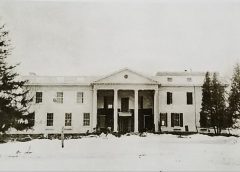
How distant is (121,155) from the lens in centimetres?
798

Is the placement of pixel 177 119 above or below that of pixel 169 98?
below

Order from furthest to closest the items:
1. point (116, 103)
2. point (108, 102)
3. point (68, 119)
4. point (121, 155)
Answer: point (108, 102), point (116, 103), point (68, 119), point (121, 155)

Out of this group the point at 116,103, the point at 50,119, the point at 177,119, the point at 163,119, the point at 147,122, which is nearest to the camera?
the point at 50,119

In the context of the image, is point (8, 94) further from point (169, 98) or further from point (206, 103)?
point (169, 98)

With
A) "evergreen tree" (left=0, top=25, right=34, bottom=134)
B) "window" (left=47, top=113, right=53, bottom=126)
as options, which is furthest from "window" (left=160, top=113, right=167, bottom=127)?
"evergreen tree" (left=0, top=25, right=34, bottom=134)

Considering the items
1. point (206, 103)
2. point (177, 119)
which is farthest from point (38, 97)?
point (177, 119)

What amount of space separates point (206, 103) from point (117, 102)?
4.61m

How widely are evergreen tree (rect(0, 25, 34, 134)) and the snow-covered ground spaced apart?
1.48 feet

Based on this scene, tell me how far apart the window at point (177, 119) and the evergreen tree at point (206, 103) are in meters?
1.16

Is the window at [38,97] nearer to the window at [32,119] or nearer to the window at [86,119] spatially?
the window at [32,119]

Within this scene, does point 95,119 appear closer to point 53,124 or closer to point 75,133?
point 75,133

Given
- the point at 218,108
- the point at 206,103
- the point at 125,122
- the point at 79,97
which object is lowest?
the point at 125,122

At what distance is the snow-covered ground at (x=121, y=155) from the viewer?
7645mm

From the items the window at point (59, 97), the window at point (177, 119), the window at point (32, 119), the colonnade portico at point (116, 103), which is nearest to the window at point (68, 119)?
the window at point (59, 97)
